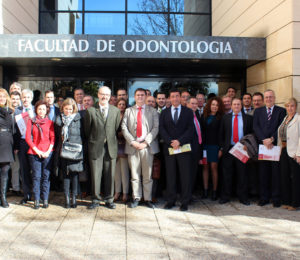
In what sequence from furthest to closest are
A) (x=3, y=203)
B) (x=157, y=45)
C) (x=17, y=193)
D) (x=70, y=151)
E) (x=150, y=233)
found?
1. (x=157, y=45)
2. (x=17, y=193)
3. (x=3, y=203)
4. (x=70, y=151)
5. (x=150, y=233)

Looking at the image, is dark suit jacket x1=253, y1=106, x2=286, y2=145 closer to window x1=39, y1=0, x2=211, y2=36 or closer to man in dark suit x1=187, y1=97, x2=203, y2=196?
man in dark suit x1=187, y1=97, x2=203, y2=196

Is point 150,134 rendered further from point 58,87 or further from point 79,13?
point 79,13

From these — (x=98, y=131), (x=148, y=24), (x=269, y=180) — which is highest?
(x=148, y=24)

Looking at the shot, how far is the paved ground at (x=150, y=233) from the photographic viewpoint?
12.0 feet

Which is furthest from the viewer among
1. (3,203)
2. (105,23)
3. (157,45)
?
(105,23)

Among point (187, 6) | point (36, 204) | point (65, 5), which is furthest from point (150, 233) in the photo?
point (65, 5)

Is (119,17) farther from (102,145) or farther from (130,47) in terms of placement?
(102,145)

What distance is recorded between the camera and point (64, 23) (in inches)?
418

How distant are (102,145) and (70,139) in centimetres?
55

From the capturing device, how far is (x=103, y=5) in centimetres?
1064

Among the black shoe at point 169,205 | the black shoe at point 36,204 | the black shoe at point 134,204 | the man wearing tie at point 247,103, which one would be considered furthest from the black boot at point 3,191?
the man wearing tie at point 247,103

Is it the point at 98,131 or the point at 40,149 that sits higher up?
the point at 98,131

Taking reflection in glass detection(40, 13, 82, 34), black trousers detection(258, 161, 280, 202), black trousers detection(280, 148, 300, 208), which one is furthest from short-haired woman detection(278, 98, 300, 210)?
reflection in glass detection(40, 13, 82, 34)

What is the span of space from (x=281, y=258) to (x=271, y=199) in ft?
8.03
